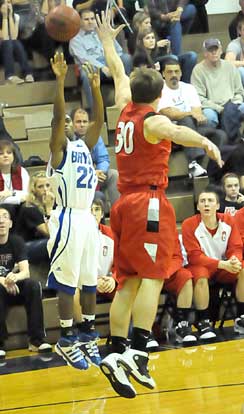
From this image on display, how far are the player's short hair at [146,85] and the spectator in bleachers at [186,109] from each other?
4093 mm

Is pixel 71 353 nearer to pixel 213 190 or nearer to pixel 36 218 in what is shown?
pixel 36 218

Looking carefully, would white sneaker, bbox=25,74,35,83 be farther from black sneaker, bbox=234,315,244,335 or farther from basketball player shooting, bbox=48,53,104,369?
black sneaker, bbox=234,315,244,335

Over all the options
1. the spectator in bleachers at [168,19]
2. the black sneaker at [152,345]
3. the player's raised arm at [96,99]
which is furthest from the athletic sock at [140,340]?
the spectator in bleachers at [168,19]

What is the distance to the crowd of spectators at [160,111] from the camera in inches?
334

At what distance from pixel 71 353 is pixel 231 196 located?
309 cm

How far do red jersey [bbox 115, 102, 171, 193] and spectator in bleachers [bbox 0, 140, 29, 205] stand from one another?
2.94 m

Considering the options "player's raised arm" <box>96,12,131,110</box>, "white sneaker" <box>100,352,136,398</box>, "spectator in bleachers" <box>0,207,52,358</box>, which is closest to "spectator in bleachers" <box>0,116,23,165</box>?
"spectator in bleachers" <box>0,207,52,358</box>

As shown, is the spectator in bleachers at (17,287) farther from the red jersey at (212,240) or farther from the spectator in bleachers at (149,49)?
the spectator in bleachers at (149,49)

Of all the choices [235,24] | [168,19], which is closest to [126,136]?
[168,19]

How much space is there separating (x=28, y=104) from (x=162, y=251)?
5537 mm

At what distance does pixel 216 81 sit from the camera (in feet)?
36.5

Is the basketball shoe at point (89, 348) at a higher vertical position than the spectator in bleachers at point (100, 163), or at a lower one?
lower

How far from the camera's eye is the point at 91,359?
706cm

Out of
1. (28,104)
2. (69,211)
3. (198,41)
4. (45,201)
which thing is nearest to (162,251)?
(69,211)
